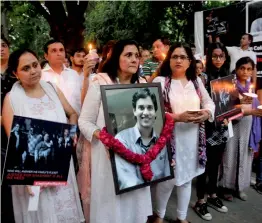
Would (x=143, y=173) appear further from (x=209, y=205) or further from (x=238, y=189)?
(x=238, y=189)

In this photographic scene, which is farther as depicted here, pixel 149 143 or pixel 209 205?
pixel 209 205

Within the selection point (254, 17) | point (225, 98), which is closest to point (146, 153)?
point (225, 98)

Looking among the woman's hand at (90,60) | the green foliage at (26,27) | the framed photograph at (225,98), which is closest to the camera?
the woman's hand at (90,60)

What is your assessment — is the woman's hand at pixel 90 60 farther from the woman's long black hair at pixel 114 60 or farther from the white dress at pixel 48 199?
the white dress at pixel 48 199

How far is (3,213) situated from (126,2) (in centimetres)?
975

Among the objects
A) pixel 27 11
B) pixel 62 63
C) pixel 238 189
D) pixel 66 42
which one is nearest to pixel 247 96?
pixel 238 189

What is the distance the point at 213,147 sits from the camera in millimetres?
3645

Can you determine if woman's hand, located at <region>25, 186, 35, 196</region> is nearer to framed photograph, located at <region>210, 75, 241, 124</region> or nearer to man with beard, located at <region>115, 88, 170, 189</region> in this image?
man with beard, located at <region>115, 88, 170, 189</region>

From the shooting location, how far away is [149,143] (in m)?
2.50

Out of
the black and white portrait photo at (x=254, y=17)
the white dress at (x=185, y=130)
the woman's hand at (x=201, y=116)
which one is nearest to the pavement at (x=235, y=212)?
the white dress at (x=185, y=130)

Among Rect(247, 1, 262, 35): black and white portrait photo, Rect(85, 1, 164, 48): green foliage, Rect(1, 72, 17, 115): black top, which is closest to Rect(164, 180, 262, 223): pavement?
Rect(1, 72, 17, 115): black top

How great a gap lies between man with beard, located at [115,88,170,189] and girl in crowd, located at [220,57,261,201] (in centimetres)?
177

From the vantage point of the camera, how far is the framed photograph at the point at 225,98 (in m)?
3.32

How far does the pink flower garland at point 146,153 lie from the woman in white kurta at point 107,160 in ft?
0.68
